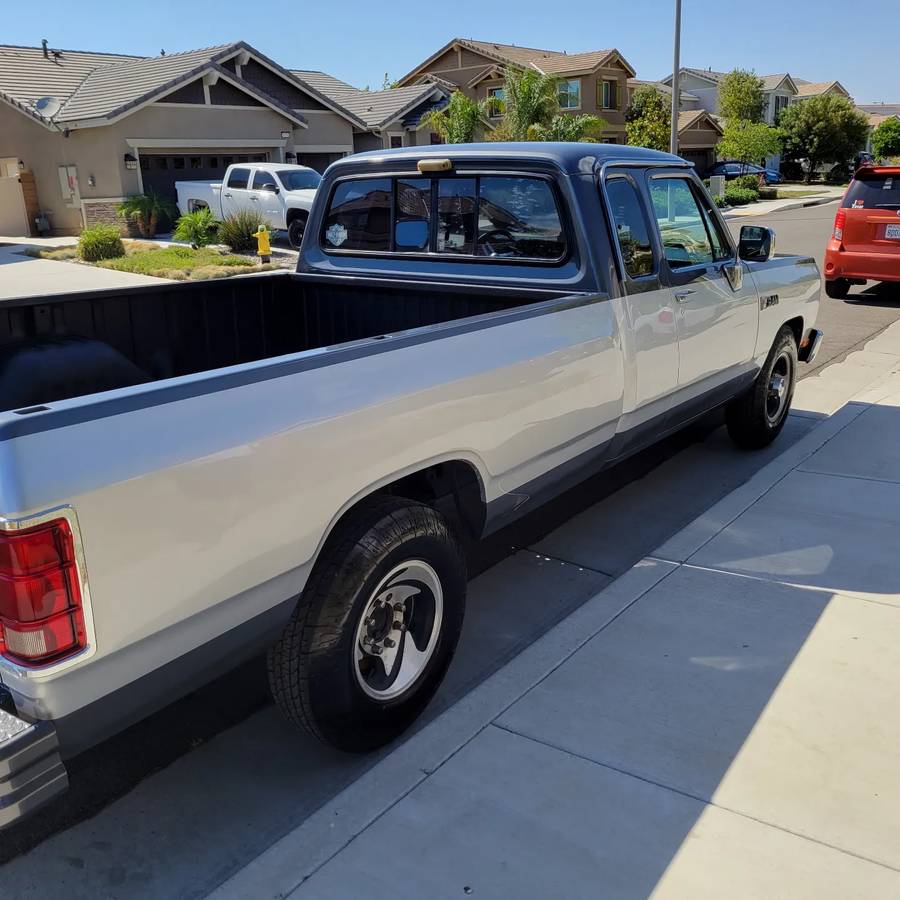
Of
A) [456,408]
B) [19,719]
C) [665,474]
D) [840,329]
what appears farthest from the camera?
[840,329]

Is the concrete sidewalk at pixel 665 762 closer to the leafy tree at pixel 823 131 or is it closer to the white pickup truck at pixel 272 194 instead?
the white pickup truck at pixel 272 194

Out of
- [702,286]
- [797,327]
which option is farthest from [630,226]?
[797,327]

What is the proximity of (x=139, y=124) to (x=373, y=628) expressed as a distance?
26.3m

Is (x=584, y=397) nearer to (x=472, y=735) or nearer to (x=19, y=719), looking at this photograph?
(x=472, y=735)

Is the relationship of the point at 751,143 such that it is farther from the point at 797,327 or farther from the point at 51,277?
the point at 797,327

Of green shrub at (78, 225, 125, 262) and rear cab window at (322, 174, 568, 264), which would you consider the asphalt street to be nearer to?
rear cab window at (322, 174, 568, 264)

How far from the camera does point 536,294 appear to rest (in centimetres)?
427

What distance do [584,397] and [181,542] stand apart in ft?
6.86

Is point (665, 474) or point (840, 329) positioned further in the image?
point (840, 329)

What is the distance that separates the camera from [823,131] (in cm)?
5391

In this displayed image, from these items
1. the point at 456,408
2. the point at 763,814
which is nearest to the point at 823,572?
the point at 763,814

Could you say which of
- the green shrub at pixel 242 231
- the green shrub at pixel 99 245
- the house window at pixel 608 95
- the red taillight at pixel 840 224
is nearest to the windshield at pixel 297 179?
the green shrub at pixel 242 231

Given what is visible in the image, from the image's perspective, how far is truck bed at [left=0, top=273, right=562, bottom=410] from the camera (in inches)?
145

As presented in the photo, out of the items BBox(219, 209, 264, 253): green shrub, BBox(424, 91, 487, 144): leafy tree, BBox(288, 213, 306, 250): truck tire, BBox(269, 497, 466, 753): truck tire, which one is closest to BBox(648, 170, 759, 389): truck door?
BBox(269, 497, 466, 753): truck tire
